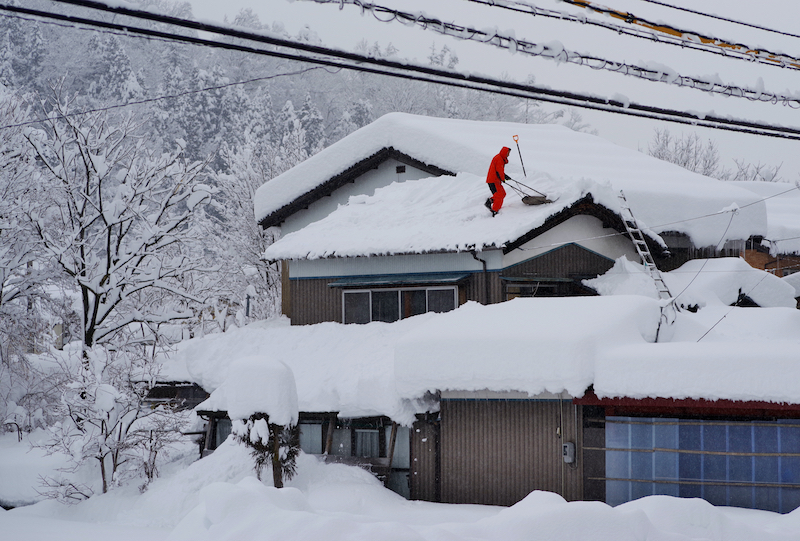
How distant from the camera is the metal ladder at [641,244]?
17.2m

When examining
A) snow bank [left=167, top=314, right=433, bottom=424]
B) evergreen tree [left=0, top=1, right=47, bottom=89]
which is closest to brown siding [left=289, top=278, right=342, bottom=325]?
snow bank [left=167, top=314, right=433, bottom=424]

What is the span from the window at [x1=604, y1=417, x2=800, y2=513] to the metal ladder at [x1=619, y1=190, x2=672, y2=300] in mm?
4174

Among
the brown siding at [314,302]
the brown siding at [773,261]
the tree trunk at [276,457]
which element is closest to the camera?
the tree trunk at [276,457]

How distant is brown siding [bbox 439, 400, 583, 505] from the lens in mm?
13703

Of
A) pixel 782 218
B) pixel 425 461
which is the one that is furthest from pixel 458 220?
pixel 782 218

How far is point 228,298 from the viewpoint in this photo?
111 ft

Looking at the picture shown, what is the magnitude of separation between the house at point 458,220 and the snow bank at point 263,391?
4644 mm

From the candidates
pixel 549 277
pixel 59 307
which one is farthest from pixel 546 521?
pixel 59 307

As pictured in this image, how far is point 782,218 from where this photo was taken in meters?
30.8

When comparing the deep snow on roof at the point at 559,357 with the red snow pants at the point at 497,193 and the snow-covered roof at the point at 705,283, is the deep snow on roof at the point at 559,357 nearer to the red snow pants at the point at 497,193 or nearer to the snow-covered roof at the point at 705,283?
the snow-covered roof at the point at 705,283

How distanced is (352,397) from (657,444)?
591 cm

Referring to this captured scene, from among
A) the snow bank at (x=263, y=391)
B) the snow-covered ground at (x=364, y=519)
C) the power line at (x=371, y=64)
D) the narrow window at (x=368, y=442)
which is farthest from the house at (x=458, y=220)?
the power line at (x=371, y=64)

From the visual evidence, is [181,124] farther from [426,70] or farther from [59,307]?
[426,70]

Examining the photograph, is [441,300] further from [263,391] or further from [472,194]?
[263,391]
